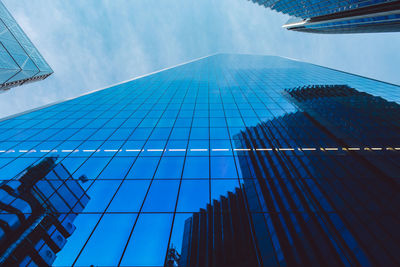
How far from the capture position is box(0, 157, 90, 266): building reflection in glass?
6688 mm

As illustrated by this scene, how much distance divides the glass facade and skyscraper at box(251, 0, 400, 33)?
28.0 m

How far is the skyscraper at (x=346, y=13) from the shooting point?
32.6 m

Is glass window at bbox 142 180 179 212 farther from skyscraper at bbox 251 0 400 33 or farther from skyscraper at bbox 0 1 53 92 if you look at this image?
skyscraper at bbox 251 0 400 33

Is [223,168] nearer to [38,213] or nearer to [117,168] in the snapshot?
[117,168]

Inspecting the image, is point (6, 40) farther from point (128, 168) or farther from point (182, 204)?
point (182, 204)

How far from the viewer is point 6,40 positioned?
19.1 m

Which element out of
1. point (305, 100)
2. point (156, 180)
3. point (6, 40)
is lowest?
point (305, 100)

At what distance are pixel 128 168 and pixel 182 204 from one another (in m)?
4.44

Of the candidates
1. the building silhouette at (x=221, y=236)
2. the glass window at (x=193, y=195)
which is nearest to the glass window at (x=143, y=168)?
the glass window at (x=193, y=195)

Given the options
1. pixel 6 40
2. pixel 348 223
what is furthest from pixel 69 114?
pixel 348 223

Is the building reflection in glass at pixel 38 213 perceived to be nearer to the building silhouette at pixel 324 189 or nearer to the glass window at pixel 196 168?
the glass window at pixel 196 168

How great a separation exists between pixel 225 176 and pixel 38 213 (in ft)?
31.6

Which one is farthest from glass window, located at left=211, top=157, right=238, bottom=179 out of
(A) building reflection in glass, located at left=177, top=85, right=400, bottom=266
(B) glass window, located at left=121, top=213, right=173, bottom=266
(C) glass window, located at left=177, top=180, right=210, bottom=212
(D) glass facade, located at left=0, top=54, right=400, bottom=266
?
(B) glass window, located at left=121, top=213, right=173, bottom=266

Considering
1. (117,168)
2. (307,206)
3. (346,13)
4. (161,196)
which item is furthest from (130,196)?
(346,13)
